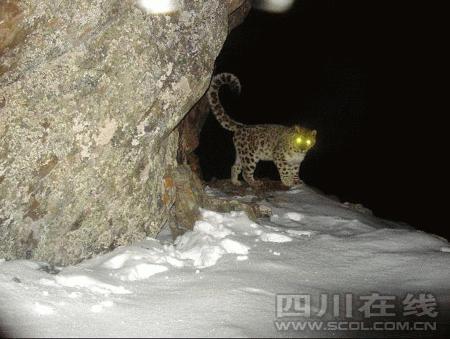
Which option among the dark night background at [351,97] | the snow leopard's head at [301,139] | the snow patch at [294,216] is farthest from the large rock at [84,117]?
the dark night background at [351,97]

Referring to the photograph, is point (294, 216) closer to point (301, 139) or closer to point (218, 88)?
point (301, 139)

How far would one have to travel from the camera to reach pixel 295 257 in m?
4.46

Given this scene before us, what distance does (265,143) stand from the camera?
9102 mm

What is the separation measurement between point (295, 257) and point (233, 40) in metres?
13.1

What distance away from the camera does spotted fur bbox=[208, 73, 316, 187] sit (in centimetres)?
870

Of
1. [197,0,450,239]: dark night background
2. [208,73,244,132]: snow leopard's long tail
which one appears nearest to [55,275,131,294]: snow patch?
[208,73,244,132]: snow leopard's long tail

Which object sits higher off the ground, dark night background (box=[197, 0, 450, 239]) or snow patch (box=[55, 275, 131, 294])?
dark night background (box=[197, 0, 450, 239])

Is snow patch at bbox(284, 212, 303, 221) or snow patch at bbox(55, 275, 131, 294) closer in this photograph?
snow patch at bbox(55, 275, 131, 294)

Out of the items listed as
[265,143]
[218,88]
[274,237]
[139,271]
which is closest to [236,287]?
[139,271]

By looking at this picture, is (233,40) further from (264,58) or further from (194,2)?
(194,2)

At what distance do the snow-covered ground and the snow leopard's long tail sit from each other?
4.00 metres

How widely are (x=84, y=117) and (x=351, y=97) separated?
1501cm

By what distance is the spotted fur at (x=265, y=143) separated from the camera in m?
8.70

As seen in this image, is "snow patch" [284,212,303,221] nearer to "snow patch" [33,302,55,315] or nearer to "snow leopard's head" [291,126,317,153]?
"snow leopard's head" [291,126,317,153]
